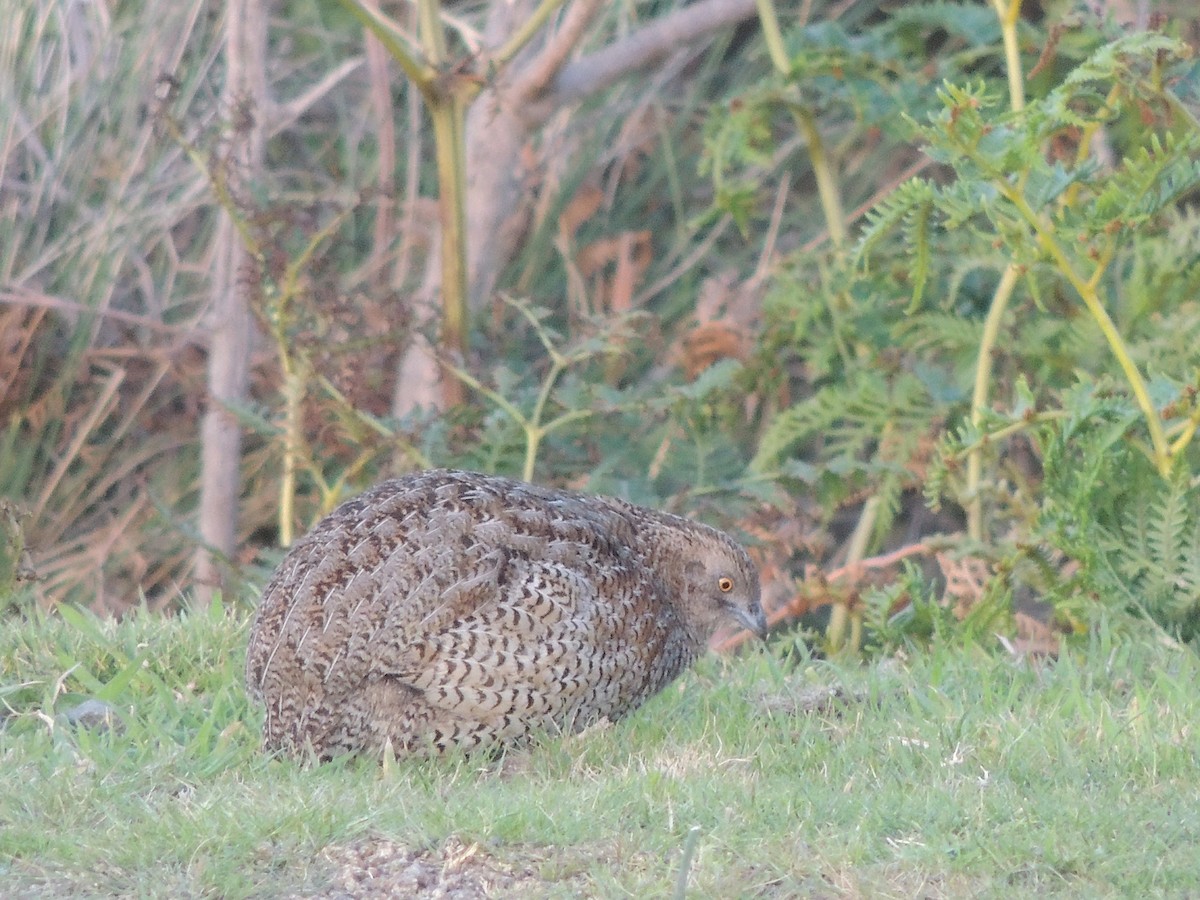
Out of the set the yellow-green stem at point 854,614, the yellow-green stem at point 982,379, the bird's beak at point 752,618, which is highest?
the yellow-green stem at point 982,379

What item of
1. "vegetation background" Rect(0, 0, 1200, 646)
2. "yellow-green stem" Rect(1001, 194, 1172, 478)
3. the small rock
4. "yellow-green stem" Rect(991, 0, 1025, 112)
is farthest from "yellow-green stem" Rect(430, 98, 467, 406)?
"yellow-green stem" Rect(1001, 194, 1172, 478)

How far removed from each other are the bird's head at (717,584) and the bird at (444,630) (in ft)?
1.44

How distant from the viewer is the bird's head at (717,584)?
5.46m

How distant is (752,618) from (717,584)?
0.18 meters

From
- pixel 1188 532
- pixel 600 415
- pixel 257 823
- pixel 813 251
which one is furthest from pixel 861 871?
pixel 813 251

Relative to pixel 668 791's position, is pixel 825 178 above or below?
above

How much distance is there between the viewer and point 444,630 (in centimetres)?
457


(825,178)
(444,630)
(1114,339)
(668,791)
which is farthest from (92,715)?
(825,178)

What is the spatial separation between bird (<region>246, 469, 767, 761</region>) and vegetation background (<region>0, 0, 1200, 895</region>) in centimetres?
16

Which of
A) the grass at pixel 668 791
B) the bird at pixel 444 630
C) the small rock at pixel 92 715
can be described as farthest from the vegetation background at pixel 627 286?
the bird at pixel 444 630

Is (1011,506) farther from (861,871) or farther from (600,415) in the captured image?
(861,871)

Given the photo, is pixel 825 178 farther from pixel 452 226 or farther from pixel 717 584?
pixel 717 584

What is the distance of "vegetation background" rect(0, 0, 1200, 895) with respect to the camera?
13.7ft

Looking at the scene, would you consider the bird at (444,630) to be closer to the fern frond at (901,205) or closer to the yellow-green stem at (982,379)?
the fern frond at (901,205)
